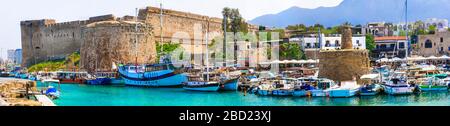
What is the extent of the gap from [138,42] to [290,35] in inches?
222


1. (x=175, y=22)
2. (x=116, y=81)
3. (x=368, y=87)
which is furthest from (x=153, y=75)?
(x=175, y=22)

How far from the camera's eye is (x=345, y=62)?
8656 mm

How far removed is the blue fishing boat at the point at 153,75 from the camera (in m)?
10.9

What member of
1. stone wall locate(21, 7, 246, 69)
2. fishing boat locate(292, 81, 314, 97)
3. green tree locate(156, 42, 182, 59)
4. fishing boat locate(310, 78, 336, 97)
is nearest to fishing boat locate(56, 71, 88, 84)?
stone wall locate(21, 7, 246, 69)

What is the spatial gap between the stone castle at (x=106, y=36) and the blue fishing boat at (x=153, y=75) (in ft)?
6.11

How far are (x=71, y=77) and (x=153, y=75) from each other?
10.2 feet

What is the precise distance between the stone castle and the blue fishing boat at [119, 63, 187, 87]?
6.11 feet

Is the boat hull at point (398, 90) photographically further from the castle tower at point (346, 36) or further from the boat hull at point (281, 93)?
the boat hull at point (281, 93)

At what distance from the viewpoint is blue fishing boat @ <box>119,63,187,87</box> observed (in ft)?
35.6

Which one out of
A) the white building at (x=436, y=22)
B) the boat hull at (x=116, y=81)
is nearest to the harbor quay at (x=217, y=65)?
the boat hull at (x=116, y=81)

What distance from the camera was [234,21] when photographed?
49.8 feet
